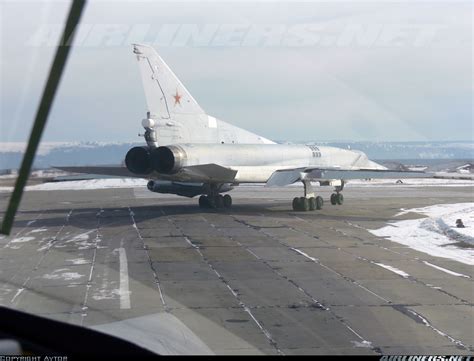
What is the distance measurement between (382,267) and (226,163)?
11.1m

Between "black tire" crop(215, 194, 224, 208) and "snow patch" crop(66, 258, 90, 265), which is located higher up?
"black tire" crop(215, 194, 224, 208)

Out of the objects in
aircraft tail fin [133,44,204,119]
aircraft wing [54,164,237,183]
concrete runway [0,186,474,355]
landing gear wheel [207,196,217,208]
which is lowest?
concrete runway [0,186,474,355]

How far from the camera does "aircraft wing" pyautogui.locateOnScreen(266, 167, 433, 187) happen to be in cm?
2316

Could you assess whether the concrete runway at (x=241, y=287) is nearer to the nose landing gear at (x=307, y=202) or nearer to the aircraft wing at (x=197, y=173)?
the aircraft wing at (x=197, y=173)

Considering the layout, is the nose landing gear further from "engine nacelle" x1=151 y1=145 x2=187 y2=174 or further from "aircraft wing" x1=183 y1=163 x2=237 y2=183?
"engine nacelle" x1=151 y1=145 x2=187 y2=174

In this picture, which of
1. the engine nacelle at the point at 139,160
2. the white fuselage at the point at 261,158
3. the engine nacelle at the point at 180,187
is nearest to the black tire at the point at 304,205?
the white fuselage at the point at 261,158

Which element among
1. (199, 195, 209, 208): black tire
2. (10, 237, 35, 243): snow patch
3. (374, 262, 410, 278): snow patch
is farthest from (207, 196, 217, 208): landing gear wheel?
(374, 262, 410, 278): snow patch

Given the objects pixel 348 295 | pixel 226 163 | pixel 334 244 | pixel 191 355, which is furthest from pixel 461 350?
pixel 226 163

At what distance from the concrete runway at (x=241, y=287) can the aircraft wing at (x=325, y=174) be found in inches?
189

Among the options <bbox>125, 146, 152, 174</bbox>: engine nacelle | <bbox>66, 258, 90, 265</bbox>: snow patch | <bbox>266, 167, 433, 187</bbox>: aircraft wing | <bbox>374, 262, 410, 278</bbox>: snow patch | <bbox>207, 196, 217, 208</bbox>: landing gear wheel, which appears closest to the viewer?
<bbox>374, 262, 410, 278</bbox>: snow patch

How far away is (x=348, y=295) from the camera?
8805 mm

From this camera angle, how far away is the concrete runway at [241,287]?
6.20 metres

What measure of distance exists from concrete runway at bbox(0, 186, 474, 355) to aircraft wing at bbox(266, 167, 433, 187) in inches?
189

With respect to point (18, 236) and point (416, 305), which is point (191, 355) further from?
point (18, 236)
